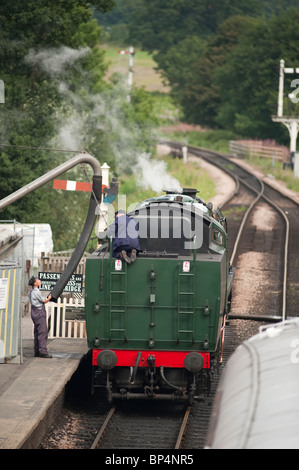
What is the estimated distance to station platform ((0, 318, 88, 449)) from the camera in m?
10.8

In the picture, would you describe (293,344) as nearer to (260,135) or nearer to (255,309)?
(255,309)

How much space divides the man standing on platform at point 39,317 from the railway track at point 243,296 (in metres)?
1.92

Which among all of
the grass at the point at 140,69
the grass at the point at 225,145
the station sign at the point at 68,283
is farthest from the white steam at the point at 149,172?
A: the grass at the point at 140,69

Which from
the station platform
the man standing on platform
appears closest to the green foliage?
the station platform

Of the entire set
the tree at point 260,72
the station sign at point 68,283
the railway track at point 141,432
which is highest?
the tree at point 260,72

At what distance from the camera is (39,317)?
47.9ft

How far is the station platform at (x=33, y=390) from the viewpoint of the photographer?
35.4ft

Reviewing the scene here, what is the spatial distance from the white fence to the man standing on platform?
1493 millimetres

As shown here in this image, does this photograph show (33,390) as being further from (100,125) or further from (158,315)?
(100,125)

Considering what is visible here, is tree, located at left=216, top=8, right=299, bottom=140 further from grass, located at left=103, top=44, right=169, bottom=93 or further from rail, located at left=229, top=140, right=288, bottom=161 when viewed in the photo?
grass, located at left=103, top=44, right=169, bottom=93

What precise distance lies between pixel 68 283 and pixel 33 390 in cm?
493

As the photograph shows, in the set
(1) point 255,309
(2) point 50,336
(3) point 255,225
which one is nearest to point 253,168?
(3) point 255,225

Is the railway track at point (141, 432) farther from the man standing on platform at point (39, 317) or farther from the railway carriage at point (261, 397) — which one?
the railway carriage at point (261, 397)
